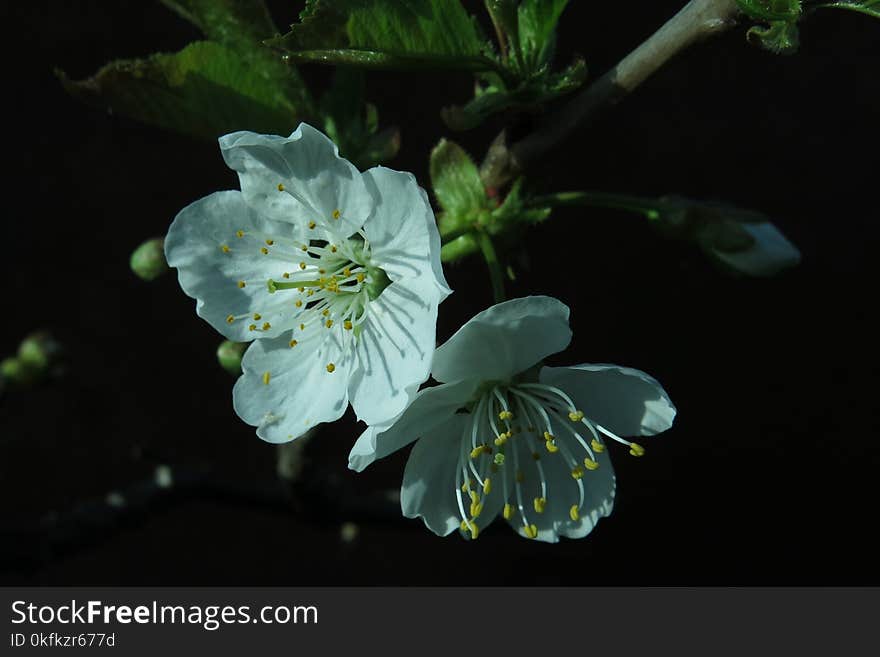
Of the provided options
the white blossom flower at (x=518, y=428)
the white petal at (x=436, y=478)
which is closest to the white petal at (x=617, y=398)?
the white blossom flower at (x=518, y=428)

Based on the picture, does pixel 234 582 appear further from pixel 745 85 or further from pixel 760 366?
pixel 745 85

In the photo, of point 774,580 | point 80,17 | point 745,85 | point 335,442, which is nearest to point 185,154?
point 80,17

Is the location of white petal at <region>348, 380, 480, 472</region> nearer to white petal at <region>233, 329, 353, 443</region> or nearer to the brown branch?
white petal at <region>233, 329, 353, 443</region>

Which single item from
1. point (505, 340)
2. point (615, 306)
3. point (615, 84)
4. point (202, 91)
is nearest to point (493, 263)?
point (505, 340)

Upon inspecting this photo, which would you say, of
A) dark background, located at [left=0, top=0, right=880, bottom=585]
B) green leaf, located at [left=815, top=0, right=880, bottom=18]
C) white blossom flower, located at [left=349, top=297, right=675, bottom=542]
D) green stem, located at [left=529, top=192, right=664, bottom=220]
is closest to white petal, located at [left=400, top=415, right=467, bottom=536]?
white blossom flower, located at [left=349, top=297, right=675, bottom=542]

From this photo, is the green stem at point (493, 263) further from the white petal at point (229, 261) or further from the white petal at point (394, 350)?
the white petal at point (229, 261)

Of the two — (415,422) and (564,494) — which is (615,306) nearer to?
(564,494)
